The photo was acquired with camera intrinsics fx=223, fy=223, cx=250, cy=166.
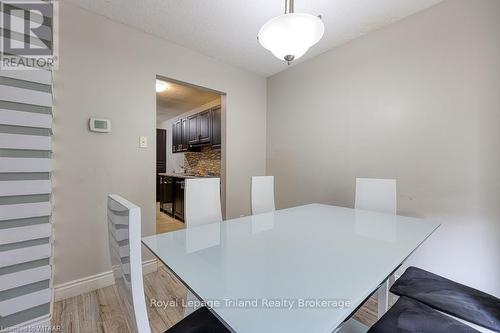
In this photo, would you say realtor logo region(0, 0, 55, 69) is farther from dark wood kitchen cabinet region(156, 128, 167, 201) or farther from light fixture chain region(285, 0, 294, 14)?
dark wood kitchen cabinet region(156, 128, 167, 201)

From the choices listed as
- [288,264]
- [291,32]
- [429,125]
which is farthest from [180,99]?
[288,264]

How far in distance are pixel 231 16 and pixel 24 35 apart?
4.92 feet

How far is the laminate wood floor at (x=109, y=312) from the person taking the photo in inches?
59.9

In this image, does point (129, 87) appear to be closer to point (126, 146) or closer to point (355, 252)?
point (126, 146)

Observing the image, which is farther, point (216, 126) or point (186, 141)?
point (186, 141)

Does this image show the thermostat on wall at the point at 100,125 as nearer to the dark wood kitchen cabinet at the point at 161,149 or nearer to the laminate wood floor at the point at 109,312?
the laminate wood floor at the point at 109,312

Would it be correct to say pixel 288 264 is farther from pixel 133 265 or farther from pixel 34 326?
pixel 34 326

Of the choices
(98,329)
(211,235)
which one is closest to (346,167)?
(211,235)

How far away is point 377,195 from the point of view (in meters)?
1.98

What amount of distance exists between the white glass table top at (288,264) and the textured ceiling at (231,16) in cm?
176

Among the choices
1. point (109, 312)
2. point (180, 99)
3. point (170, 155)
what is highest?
point (180, 99)

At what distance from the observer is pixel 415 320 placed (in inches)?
35.9

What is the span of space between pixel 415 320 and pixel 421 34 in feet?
7.29

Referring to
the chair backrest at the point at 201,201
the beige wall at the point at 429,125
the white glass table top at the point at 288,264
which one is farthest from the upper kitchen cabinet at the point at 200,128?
the white glass table top at the point at 288,264
